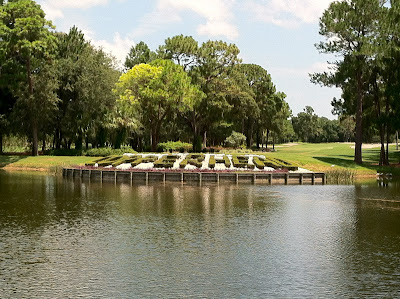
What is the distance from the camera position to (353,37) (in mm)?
72062

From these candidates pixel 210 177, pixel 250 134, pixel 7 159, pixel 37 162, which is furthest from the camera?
pixel 250 134

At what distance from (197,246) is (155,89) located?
6011 centimetres

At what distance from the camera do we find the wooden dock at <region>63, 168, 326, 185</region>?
54531 millimetres

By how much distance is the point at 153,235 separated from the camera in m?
25.2

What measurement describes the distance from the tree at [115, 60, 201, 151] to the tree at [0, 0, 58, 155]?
1219cm

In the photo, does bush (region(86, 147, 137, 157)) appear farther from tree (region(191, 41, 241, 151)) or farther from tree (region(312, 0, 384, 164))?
tree (region(312, 0, 384, 164))

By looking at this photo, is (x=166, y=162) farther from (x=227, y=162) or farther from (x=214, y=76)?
(x=214, y=76)

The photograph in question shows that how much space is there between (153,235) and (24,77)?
64.4 m

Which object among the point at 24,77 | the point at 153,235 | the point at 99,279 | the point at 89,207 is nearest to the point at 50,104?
the point at 24,77

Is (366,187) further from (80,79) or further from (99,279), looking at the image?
(80,79)

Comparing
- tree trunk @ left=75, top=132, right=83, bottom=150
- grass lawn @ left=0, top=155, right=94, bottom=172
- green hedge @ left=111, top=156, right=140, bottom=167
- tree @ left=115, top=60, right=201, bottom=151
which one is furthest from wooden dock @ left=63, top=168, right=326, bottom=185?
tree trunk @ left=75, top=132, right=83, bottom=150

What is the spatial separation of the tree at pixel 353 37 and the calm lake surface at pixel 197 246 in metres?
35.1

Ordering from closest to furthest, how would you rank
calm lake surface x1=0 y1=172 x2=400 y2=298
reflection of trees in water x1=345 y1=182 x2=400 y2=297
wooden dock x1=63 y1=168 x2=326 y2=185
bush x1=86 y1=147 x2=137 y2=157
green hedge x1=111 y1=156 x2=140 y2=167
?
calm lake surface x1=0 y1=172 x2=400 y2=298 → reflection of trees in water x1=345 y1=182 x2=400 y2=297 → wooden dock x1=63 y1=168 x2=326 y2=185 → green hedge x1=111 y1=156 x2=140 y2=167 → bush x1=86 y1=147 x2=137 y2=157

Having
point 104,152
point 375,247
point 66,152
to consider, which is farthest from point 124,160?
point 375,247
